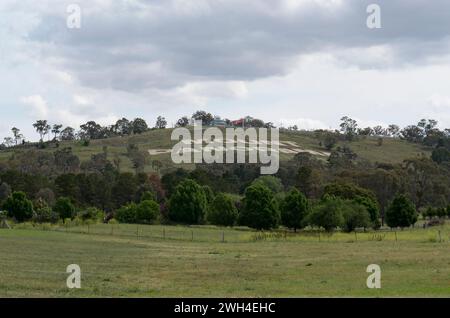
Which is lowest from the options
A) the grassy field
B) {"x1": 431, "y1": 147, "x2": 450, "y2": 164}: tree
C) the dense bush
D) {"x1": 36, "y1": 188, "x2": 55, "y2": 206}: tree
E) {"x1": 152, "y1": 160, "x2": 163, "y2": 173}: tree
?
the grassy field

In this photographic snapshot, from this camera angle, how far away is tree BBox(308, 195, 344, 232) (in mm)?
77062

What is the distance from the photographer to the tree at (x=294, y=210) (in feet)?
288

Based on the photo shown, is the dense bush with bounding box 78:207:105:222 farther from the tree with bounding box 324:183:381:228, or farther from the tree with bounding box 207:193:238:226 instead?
the tree with bounding box 324:183:381:228

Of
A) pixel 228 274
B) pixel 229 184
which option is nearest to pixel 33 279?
pixel 228 274

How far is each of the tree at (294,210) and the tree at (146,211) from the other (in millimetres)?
20444

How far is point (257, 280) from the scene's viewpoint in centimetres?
2798

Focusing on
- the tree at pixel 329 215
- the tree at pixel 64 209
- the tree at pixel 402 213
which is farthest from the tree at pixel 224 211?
the tree at pixel 402 213

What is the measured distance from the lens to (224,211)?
95312mm

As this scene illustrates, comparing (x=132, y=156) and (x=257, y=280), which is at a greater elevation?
(x=132, y=156)

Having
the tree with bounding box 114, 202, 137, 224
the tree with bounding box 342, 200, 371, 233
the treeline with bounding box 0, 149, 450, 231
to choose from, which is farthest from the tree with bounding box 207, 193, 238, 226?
the tree with bounding box 342, 200, 371, 233

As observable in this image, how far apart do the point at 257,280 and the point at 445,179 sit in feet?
396

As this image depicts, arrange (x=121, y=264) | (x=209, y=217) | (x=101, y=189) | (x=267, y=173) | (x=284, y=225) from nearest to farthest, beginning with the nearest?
(x=121, y=264) → (x=284, y=225) → (x=209, y=217) → (x=101, y=189) → (x=267, y=173)

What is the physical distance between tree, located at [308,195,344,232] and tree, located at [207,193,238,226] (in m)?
18.6
